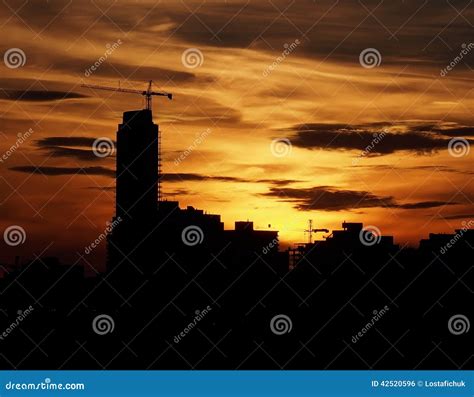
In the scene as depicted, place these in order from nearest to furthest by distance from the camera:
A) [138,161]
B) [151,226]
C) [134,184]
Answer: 1. [151,226]
2. [138,161]
3. [134,184]

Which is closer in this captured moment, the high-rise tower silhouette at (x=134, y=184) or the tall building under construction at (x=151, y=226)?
the tall building under construction at (x=151, y=226)

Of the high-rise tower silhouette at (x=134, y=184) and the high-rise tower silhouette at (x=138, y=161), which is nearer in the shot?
the high-rise tower silhouette at (x=134, y=184)

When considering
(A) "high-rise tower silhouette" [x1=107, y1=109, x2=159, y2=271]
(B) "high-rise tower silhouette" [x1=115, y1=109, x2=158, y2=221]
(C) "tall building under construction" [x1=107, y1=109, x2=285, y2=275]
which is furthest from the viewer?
(B) "high-rise tower silhouette" [x1=115, y1=109, x2=158, y2=221]

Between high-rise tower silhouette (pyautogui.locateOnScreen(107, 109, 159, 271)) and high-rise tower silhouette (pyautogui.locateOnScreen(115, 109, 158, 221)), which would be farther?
high-rise tower silhouette (pyautogui.locateOnScreen(115, 109, 158, 221))

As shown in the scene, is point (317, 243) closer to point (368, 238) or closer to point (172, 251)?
point (368, 238)

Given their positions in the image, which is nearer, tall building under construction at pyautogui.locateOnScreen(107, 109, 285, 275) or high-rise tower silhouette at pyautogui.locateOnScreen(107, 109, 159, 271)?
tall building under construction at pyautogui.locateOnScreen(107, 109, 285, 275)

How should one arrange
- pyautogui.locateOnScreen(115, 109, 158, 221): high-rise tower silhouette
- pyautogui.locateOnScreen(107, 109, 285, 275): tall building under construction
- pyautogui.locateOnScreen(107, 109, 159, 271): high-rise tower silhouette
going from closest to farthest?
pyautogui.locateOnScreen(107, 109, 285, 275): tall building under construction < pyautogui.locateOnScreen(107, 109, 159, 271): high-rise tower silhouette < pyautogui.locateOnScreen(115, 109, 158, 221): high-rise tower silhouette

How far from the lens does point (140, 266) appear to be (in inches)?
4870

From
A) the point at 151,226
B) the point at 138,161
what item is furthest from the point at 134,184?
the point at 151,226

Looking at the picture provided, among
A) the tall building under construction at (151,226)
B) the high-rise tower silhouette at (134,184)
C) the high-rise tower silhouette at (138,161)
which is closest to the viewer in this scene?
the tall building under construction at (151,226)

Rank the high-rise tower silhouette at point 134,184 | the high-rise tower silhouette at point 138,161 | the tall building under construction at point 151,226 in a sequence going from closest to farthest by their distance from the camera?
the tall building under construction at point 151,226 < the high-rise tower silhouette at point 134,184 < the high-rise tower silhouette at point 138,161

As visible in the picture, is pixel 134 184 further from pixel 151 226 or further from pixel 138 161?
pixel 151 226

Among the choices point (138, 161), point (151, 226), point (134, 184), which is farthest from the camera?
point (134, 184)
